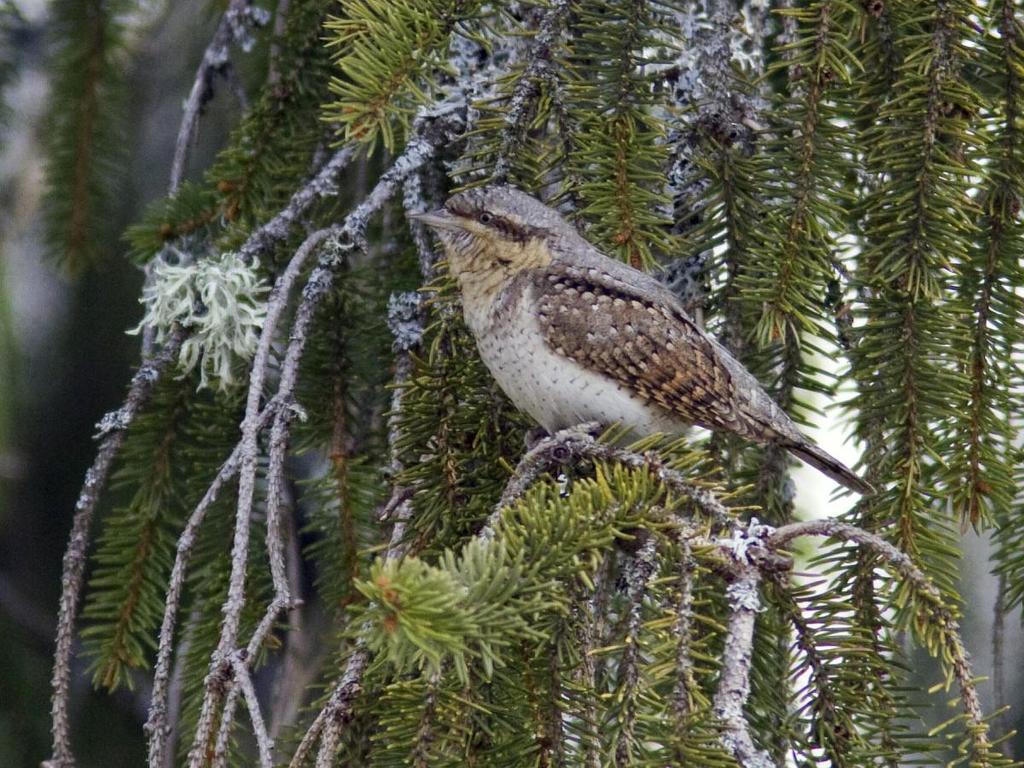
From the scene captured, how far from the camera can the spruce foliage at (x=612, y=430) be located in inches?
74.2

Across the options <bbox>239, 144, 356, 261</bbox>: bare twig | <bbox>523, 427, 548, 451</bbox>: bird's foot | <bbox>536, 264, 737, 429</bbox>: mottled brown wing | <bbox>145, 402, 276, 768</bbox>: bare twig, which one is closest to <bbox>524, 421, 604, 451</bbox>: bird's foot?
<bbox>523, 427, 548, 451</bbox>: bird's foot

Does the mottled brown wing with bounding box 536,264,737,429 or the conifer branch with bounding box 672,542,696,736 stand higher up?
the mottled brown wing with bounding box 536,264,737,429

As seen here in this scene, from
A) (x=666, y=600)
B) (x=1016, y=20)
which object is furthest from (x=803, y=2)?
(x=666, y=600)

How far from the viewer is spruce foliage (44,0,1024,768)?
188 cm

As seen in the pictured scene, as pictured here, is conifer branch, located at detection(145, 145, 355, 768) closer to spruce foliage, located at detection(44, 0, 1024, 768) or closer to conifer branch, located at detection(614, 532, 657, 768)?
spruce foliage, located at detection(44, 0, 1024, 768)

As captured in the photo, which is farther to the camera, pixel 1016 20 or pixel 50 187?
pixel 50 187

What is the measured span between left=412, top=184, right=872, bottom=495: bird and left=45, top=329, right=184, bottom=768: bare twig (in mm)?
772

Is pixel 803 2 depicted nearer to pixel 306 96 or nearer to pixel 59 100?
pixel 306 96

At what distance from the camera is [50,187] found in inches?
148

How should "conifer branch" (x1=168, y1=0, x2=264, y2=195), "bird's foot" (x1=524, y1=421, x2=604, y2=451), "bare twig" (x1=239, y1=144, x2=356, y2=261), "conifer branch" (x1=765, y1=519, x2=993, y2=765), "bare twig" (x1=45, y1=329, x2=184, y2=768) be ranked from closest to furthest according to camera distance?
"conifer branch" (x1=765, y1=519, x2=993, y2=765)
"bare twig" (x1=45, y1=329, x2=184, y2=768)
"bird's foot" (x1=524, y1=421, x2=604, y2=451)
"bare twig" (x1=239, y1=144, x2=356, y2=261)
"conifer branch" (x1=168, y1=0, x2=264, y2=195)

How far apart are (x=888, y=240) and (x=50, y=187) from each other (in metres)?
2.74

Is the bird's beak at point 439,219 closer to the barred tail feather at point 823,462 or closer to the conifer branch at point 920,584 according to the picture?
the barred tail feather at point 823,462

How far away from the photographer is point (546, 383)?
2.86 meters

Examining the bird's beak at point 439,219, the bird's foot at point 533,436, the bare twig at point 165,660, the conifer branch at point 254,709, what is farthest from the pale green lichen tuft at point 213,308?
the conifer branch at point 254,709
